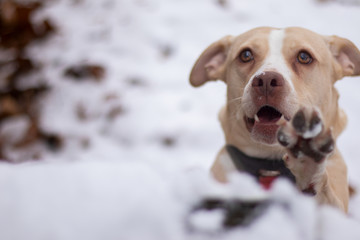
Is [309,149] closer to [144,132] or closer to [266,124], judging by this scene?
[266,124]

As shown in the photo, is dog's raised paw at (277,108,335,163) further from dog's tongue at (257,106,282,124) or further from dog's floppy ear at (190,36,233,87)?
dog's floppy ear at (190,36,233,87)

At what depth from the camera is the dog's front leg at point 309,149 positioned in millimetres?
854

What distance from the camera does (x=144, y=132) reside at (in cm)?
270

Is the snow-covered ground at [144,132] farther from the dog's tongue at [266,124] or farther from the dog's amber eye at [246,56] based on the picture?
the dog's amber eye at [246,56]

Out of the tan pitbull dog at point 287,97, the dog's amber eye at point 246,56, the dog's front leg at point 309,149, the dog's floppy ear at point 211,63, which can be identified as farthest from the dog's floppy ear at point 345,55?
the dog's front leg at point 309,149

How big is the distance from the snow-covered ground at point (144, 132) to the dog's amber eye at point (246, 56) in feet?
1.15

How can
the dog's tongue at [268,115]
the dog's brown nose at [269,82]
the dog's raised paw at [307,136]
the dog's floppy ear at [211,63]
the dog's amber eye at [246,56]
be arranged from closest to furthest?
the dog's raised paw at [307,136] → the dog's brown nose at [269,82] → the dog's tongue at [268,115] → the dog's amber eye at [246,56] → the dog's floppy ear at [211,63]

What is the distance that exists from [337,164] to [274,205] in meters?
0.78

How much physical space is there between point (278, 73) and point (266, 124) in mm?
216

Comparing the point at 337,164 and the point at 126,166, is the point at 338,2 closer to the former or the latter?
the point at 337,164

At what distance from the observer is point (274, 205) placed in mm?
859

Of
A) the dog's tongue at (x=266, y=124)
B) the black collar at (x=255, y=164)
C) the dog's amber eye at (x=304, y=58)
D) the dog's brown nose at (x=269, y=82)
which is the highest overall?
the dog's amber eye at (x=304, y=58)

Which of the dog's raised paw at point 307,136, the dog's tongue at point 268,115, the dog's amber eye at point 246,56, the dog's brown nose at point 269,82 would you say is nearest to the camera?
the dog's raised paw at point 307,136

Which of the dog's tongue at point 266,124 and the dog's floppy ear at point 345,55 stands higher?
the dog's floppy ear at point 345,55
